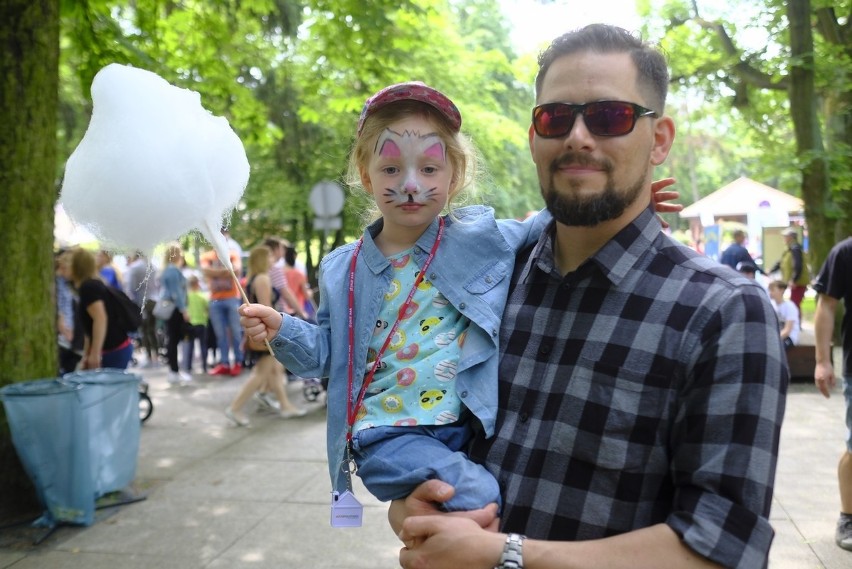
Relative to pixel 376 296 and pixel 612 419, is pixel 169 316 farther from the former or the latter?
pixel 612 419

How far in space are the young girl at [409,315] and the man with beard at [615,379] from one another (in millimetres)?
88

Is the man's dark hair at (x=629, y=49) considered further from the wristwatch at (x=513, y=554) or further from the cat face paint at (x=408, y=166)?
the wristwatch at (x=513, y=554)

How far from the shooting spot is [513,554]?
1516 millimetres

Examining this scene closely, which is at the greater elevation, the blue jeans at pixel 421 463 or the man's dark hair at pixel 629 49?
the man's dark hair at pixel 629 49

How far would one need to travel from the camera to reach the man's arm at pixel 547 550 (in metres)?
1.43

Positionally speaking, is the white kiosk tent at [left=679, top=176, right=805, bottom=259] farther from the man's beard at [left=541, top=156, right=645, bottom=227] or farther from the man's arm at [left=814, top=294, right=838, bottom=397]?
the man's beard at [left=541, top=156, right=645, bottom=227]

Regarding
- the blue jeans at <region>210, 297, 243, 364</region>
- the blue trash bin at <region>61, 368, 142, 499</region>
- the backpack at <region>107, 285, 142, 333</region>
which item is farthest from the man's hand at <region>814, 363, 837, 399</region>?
the blue jeans at <region>210, 297, 243, 364</region>

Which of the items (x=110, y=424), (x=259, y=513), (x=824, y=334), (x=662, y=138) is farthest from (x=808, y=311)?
(x=662, y=138)

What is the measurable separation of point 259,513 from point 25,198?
2881mm

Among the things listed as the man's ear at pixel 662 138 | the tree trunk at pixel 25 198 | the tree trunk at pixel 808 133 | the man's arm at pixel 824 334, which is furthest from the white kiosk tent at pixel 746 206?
the man's ear at pixel 662 138

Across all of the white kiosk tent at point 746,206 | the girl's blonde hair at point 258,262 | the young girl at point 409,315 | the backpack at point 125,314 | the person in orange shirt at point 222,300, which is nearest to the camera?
the young girl at point 409,315

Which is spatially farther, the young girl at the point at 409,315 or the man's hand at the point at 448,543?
the young girl at the point at 409,315

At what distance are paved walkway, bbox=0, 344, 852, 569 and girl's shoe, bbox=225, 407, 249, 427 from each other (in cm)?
12

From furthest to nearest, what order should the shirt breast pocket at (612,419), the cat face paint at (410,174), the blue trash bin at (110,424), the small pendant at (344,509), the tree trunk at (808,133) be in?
the tree trunk at (808,133) → the blue trash bin at (110,424) → the cat face paint at (410,174) → the small pendant at (344,509) → the shirt breast pocket at (612,419)
